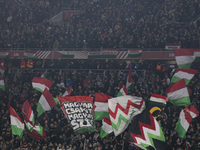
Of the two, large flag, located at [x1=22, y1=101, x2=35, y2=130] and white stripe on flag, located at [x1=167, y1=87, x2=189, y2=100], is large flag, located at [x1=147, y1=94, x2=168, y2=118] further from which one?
large flag, located at [x1=22, y1=101, x2=35, y2=130]

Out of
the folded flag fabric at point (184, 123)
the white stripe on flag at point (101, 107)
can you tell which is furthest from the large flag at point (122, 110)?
the folded flag fabric at point (184, 123)

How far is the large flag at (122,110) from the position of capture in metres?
11.3

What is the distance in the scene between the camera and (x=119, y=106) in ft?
38.0

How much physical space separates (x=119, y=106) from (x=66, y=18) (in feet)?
74.7

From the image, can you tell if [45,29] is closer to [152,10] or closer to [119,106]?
[152,10]

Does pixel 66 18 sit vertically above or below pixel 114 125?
above

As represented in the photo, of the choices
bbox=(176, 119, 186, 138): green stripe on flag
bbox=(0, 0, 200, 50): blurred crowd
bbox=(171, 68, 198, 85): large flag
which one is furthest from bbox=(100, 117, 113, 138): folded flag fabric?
bbox=(0, 0, 200, 50): blurred crowd

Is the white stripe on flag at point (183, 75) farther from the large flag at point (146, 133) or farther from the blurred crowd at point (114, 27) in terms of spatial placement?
the blurred crowd at point (114, 27)

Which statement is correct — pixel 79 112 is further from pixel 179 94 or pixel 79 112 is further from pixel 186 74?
pixel 186 74

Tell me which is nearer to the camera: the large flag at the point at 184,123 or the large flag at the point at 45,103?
the large flag at the point at 184,123

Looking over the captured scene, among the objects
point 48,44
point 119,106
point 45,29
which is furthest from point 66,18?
point 119,106

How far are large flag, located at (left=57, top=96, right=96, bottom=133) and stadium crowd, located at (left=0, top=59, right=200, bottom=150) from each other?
1288 mm

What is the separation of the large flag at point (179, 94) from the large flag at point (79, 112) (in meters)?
3.95

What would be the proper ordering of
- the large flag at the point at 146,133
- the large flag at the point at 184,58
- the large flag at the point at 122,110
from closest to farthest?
the large flag at the point at 146,133 < the large flag at the point at 122,110 < the large flag at the point at 184,58
